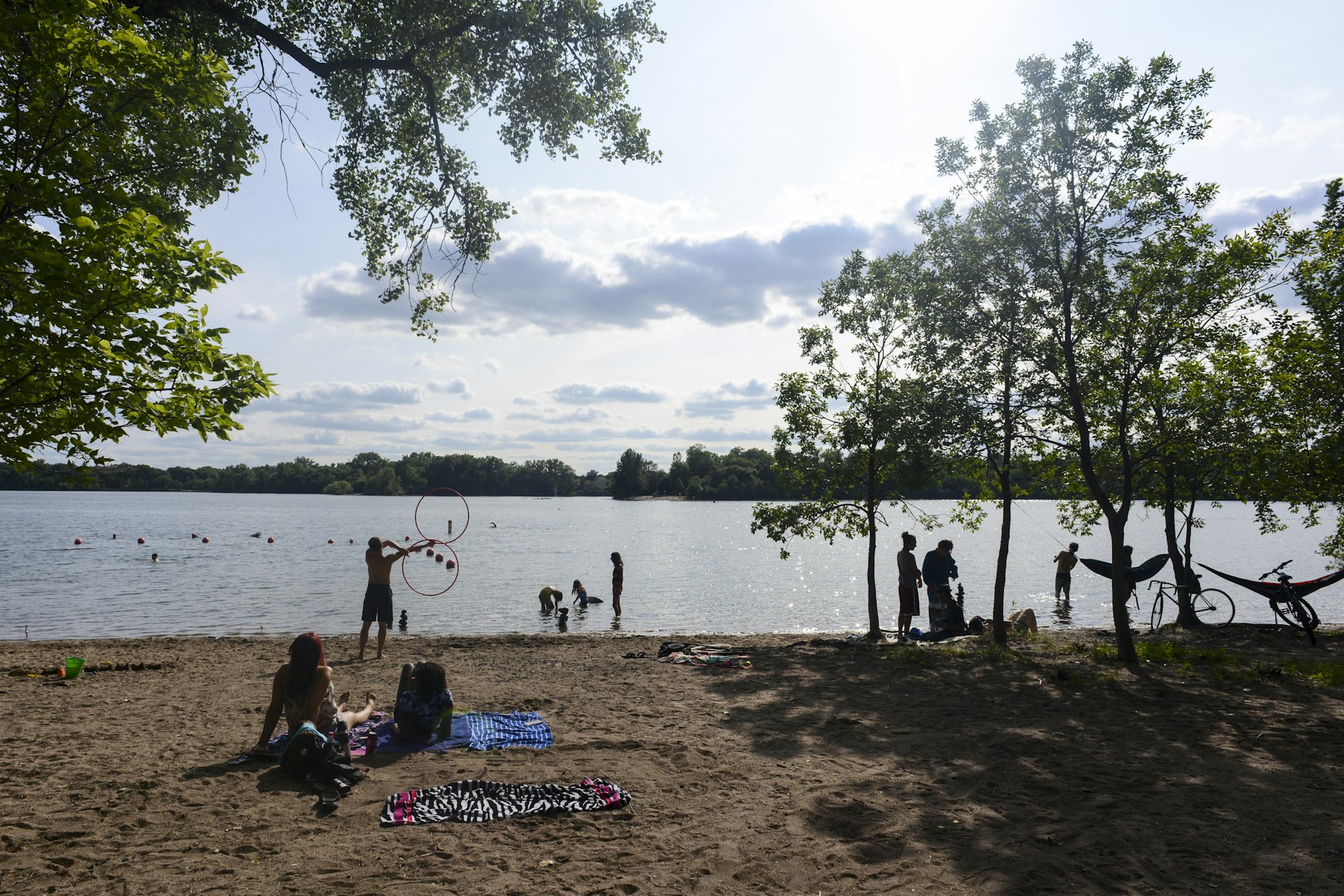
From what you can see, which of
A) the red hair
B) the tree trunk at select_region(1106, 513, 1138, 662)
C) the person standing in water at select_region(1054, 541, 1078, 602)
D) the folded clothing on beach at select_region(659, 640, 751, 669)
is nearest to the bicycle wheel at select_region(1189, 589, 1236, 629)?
the person standing in water at select_region(1054, 541, 1078, 602)

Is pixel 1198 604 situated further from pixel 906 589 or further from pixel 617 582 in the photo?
pixel 617 582

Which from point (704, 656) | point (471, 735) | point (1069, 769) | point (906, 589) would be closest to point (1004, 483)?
point (906, 589)

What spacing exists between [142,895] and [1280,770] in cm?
918

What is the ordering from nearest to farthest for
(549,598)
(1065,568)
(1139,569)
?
(1139,569), (549,598), (1065,568)

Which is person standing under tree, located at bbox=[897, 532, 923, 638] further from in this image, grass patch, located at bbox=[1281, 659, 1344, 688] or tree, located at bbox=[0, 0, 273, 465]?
tree, located at bbox=[0, 0, 273, 465]

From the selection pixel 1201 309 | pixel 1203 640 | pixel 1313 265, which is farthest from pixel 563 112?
pixel 1203 640

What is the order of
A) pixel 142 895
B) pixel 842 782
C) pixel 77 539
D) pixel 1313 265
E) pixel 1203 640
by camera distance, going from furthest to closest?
pixel 77 539 → pixel 1203 640 → pixel 1313 265 → pixel 842 782 → pixel 142 895

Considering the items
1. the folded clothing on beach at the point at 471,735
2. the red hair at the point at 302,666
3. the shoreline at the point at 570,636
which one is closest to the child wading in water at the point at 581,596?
the shoreline at the point at 570,636

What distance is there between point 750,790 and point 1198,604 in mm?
22199

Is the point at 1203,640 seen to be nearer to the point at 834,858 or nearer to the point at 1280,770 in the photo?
the point at 1280,770

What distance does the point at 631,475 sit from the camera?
18200 centimetres

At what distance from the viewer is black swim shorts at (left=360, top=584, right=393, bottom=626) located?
13.4 metres

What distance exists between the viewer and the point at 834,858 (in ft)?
17.0

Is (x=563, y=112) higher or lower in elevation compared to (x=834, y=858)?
higher
